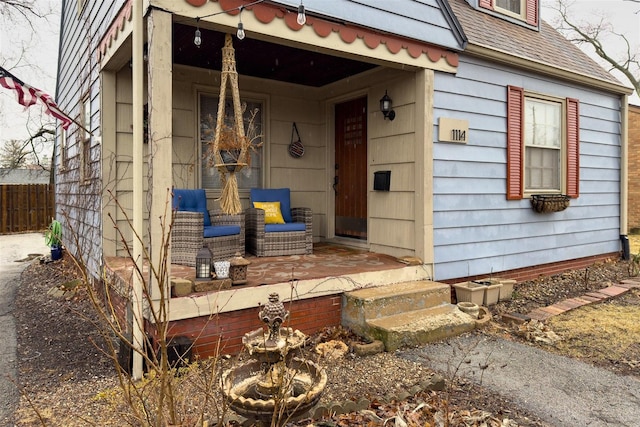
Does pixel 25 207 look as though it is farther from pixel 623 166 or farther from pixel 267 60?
pixel 623 166

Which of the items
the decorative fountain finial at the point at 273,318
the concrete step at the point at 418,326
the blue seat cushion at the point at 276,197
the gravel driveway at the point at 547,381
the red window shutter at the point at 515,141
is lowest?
the gravel driveway at the point at 547,381

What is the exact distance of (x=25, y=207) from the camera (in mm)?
14289

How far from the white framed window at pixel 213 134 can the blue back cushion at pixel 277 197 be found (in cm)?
38

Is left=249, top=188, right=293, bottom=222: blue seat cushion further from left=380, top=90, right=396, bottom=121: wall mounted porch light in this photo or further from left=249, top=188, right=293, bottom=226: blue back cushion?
left=380, top=90, right=396, bottom=121: wall mounted porch light

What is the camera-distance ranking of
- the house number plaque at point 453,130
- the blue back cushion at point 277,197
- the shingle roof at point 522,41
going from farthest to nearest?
the blue back cushion at point 277,197, the shingle roof at point 522,41, the house number plaque at point 453,130

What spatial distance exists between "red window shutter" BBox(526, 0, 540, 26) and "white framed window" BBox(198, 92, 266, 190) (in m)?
4.16

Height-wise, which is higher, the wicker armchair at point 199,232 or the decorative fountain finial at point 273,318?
the wicker armchair at point 199,232

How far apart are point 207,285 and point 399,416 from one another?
1.77 meters

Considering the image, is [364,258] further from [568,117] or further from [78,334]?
[568,117]

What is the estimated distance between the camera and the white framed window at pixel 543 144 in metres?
6.00

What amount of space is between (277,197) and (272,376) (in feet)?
12.4

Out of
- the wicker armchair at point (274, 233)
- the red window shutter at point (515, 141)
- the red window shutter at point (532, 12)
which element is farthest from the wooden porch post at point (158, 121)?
the red window shutter at point (532, 12)

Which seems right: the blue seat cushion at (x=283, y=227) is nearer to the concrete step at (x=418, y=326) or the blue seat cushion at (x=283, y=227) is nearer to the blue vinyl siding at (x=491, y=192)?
the blue vinyl siding at (x=491, y=192)

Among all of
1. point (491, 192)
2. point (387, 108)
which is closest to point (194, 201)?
point (387, 108)
